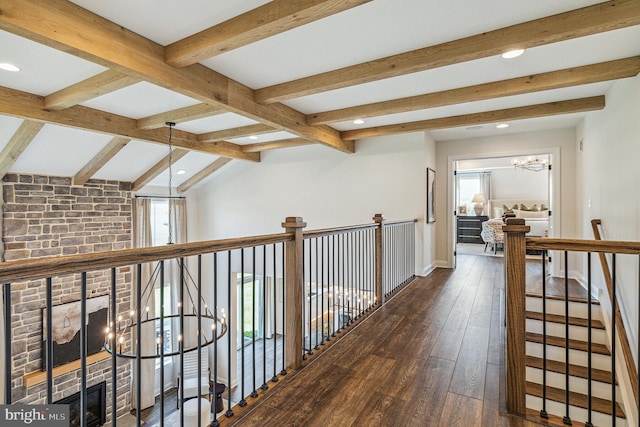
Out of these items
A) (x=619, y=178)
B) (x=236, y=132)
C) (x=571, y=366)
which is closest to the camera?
(x=571, y=366)

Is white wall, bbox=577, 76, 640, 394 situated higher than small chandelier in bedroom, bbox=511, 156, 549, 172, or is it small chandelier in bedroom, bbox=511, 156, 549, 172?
small chandelier in bedroom, bbox=511, 156, 549, 172

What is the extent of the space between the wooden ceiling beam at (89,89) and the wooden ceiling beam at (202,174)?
3.54 m

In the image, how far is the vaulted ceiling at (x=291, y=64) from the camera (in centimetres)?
204

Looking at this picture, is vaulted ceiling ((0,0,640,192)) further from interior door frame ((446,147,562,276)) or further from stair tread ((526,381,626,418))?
stair tread ((526,381,626,418))

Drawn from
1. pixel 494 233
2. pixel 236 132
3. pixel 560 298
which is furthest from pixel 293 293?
pixel 494 233

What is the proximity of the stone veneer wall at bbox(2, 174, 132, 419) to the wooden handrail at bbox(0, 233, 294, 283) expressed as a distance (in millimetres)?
4937

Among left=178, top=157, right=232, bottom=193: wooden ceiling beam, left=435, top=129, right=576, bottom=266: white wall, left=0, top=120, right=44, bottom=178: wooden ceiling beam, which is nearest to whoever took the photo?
left=0, top=120, right=44, bottom=178: wooden ceiling beam

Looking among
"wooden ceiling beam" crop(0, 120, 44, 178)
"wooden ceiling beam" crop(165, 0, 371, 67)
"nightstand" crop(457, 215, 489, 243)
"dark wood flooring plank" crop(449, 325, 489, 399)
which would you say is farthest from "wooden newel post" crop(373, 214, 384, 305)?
"nightstand" crop(457, 215, 489, 243)

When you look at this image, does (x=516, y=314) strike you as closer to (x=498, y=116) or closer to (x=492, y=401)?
(x=492, y=401)

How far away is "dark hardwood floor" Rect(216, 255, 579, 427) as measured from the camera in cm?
188

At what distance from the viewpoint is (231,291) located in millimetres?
4258

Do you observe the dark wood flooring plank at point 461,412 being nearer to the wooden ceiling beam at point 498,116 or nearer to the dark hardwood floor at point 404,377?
the dark hardwood floor at point 404,377

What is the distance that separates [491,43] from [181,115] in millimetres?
3327

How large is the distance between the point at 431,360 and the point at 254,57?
9.42 ft
